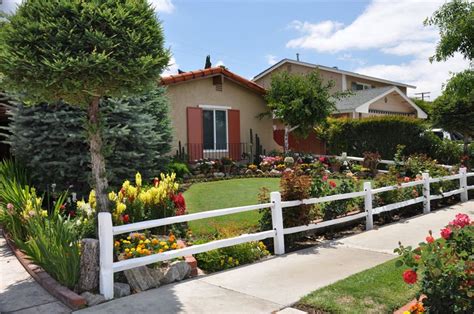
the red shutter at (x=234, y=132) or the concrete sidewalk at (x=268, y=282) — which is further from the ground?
the red shutter at (x=234, y=132)

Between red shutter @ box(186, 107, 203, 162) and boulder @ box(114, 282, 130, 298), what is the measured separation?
1038cm

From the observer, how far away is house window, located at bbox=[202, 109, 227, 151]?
16.5 metres

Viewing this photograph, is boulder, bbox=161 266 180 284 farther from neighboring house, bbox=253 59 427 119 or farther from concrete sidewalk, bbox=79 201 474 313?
neighboring house, bbox=253 59 427 119

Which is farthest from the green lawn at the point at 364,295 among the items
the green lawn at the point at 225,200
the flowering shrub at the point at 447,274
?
the green lawn at the point at 225,200

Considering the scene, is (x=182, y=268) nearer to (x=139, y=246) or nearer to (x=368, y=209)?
(x=139, y=246)

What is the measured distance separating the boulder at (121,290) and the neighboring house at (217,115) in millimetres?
9582

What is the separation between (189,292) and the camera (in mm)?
5281

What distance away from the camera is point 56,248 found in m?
5.34

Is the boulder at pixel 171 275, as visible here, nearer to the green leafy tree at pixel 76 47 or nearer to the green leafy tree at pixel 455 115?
the green leafy tree at pixel 76 47

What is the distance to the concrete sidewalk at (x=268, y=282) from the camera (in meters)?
4.79

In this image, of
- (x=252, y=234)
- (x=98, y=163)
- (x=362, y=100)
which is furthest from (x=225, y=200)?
(x=362, y=100)

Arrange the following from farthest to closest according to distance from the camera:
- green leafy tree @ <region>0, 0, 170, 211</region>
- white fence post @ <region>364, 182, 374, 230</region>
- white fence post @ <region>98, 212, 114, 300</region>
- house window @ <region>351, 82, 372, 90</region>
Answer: house window @ <region>351, 82, 372, 90</region> → white fence post @ <region>364, 182, 374, 230</region> → white fence post @ <region>98, 212, 114, 300</region> → green leafy tree @ <region>0, 0, 170, 211</region>

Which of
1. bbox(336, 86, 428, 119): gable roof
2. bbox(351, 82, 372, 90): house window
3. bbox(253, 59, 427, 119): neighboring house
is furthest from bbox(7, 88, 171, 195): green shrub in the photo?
bbox(351, 82, 372, 90): house window

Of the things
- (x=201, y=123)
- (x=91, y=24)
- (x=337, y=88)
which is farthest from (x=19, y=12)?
(x=337, y=88)
